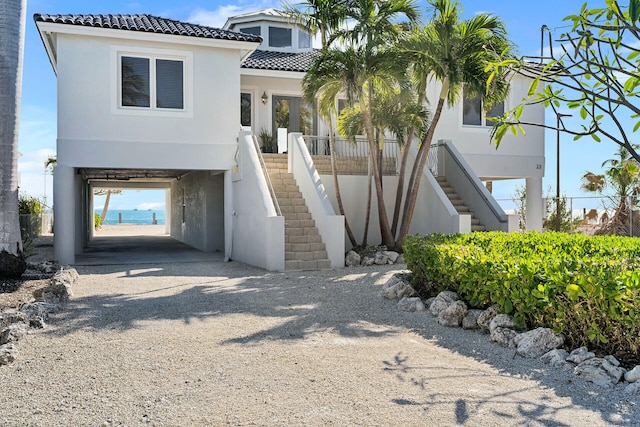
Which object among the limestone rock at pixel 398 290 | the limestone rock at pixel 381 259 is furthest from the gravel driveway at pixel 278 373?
the limestone rock at pixel 381 259

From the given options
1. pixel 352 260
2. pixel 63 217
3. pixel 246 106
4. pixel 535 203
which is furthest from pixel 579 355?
pixel 535 203

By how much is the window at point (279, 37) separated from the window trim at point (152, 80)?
325 inches

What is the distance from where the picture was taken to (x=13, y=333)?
656 centimetres

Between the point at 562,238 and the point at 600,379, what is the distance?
19.8 ft

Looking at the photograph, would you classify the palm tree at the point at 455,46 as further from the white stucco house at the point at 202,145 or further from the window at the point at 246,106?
the window at the point at 246,106

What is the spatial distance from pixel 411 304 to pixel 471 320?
4.26 feet

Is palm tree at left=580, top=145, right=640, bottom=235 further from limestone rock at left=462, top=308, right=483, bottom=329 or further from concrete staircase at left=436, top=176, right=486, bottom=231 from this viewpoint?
limestone rock at left=462, top=308, right=483, bottom=329

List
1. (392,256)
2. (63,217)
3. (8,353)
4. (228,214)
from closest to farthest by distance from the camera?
(8,353), (392,256), (63,217), (228,214)

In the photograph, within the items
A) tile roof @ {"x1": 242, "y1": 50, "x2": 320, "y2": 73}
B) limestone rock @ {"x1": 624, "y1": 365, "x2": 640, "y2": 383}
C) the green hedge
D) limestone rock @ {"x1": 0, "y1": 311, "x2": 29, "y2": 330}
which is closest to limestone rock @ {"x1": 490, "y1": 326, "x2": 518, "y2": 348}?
the green hedge

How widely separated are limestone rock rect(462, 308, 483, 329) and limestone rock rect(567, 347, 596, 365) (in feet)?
5.37

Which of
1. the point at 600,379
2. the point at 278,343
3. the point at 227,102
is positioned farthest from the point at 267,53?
the point at 600,379

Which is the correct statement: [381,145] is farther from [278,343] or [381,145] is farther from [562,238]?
[278,343]

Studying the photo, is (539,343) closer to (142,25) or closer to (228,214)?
(228,214)

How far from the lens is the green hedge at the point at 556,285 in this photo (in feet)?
18.2
